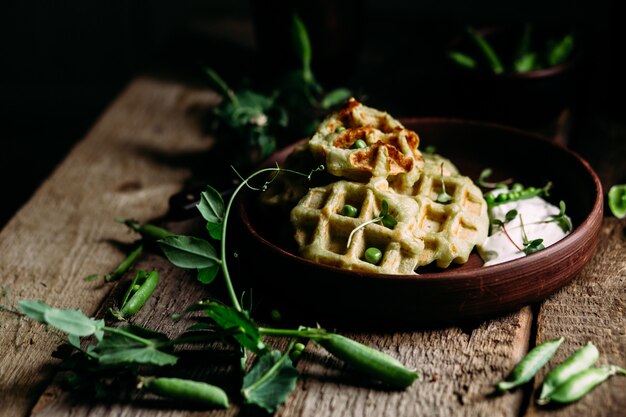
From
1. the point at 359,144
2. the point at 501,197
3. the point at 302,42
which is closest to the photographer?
the point at 359,144

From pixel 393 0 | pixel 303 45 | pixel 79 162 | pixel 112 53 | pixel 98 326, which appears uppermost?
pixel 98 326

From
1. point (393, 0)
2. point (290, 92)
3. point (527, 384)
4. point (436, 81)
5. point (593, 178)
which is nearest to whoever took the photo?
point (527, 384)

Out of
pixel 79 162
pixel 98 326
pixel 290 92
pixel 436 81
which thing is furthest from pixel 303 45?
pixel 98 326

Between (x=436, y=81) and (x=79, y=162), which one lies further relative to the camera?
(x=436, y=81)

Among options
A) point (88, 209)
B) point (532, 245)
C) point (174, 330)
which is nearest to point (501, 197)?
point (532, 245)

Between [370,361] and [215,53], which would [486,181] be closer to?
[370,361]

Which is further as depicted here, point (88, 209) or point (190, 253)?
point (88, 209)

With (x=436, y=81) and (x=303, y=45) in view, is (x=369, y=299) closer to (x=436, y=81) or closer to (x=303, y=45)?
(x=303, y=45)
